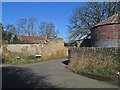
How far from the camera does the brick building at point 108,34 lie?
23.8 meters

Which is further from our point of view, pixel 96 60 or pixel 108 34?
pixel 108 34

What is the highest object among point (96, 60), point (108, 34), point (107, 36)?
point (108, 34)

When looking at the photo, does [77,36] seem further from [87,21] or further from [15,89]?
[15,89]

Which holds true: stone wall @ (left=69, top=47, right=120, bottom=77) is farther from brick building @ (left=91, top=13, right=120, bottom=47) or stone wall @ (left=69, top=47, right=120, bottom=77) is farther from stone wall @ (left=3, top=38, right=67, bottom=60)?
stone wall @ (left=3, top=38, right=67, bottom=60)

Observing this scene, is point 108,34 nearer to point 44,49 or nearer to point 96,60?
point 96,60

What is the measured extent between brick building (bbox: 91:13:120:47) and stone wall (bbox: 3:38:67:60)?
12129 mm

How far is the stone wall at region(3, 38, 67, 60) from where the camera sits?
3788 cm

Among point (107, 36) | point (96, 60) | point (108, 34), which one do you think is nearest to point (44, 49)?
point (107, 36)

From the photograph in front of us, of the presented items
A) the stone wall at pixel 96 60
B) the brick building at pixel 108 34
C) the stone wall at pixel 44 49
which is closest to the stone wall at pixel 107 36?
the brick building at pixel 108 34

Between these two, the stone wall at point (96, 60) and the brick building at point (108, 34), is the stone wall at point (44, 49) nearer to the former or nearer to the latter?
the brick building at point (108, 34)

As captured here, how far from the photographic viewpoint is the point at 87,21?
47656mm

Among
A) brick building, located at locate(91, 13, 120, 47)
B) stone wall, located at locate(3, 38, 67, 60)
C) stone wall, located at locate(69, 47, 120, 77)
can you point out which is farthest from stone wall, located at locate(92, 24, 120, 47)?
stone wall, located at locate(3, 38, 67, 60)

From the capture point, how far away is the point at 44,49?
3759 cm

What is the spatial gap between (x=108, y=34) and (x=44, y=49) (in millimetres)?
14973
